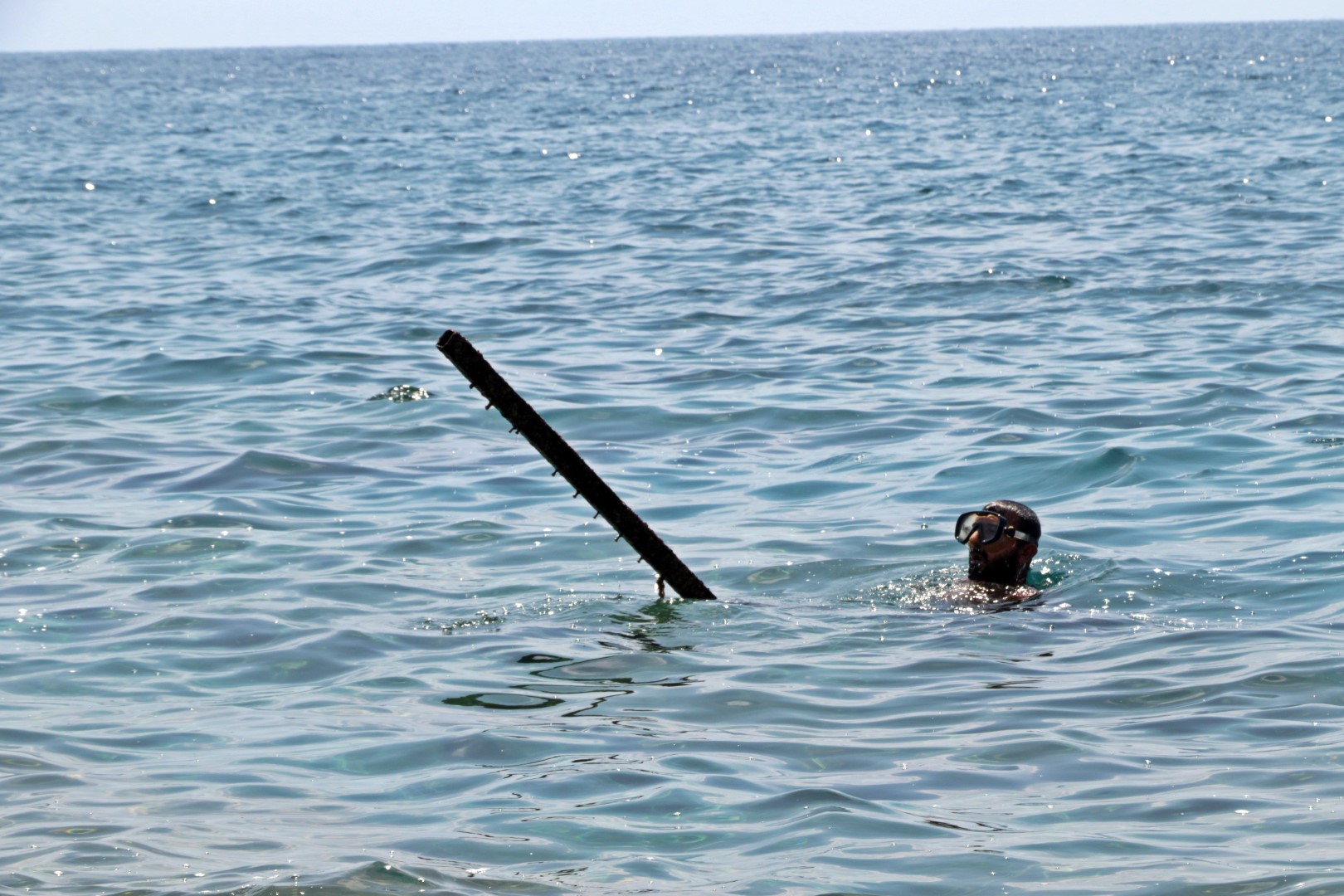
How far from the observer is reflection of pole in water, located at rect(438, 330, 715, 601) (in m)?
7.69

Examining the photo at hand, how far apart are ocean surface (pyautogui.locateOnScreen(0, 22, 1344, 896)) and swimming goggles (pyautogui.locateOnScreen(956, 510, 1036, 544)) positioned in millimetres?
411

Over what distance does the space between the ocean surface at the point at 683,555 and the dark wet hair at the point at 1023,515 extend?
0.47 metres

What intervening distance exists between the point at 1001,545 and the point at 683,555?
2.20 metres

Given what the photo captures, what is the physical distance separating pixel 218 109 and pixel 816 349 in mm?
52039

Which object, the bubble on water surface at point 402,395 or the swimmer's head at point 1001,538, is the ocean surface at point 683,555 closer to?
the bubble on water surface at point 402,395

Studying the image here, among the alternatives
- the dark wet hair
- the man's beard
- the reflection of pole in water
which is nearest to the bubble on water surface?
the reflection of pole in water

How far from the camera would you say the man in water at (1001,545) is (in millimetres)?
9055

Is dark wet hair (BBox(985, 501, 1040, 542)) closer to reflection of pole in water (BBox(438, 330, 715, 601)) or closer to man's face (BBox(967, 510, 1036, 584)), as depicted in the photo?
man's face (BBox(967, 510, 1036, 584))

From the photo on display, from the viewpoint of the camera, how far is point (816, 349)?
651 inches

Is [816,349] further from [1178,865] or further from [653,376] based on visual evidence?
[1178,865]

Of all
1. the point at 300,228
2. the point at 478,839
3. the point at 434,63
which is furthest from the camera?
the point at 434,63

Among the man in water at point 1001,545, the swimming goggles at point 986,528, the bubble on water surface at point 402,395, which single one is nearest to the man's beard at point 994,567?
the man in water at point 1001,545

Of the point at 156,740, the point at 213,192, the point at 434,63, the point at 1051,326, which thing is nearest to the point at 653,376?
the point at 1051,326

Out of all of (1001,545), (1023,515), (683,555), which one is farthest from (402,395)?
(1023,515)
